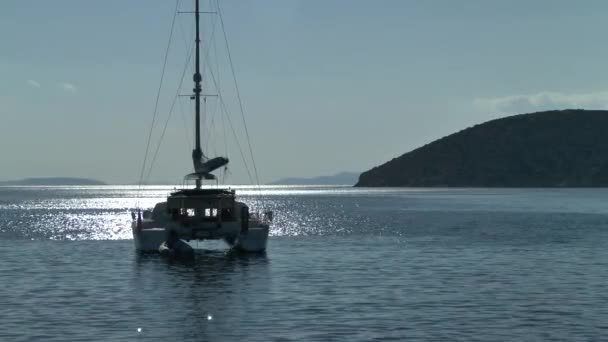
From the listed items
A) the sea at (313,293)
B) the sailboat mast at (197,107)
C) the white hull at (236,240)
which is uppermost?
the sailboat mast at (197,107)

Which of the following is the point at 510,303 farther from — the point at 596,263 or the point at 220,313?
the point at 596,263

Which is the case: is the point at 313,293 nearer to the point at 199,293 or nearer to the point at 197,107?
the point at 199,293

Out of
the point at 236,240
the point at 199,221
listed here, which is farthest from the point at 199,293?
the point at 236,240

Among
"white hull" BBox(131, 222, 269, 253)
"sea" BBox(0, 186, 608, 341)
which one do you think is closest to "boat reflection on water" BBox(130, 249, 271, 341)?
"sea" BBox(0, 186, 608, 341)

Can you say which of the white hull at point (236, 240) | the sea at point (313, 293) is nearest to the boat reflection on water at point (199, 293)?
the sea at point (313, 293)

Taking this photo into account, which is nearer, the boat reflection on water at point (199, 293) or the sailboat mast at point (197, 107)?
the boat reflection on water at point (199, 293)

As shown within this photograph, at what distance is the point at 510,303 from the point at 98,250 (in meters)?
39.3

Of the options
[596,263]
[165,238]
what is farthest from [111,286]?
[596,263]

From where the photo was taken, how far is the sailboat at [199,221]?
54688 mm

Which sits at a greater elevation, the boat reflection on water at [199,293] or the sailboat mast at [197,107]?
the sailboat mast at [197,107]

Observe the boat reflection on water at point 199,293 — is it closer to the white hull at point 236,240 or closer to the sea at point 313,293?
the sea at point 313,293

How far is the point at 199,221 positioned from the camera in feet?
179

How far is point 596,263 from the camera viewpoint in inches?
2079

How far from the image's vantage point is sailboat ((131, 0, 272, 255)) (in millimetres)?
54688
